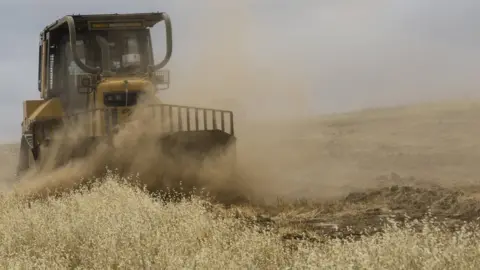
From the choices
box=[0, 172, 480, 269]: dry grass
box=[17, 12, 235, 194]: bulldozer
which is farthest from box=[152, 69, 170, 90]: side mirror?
box=[0, 172, 480, 269]: dry grass

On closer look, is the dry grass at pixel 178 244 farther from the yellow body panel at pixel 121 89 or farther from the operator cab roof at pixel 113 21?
the operator cab roof at pixel 113 21

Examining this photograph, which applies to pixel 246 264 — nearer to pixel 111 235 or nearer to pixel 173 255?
pixel 173 255

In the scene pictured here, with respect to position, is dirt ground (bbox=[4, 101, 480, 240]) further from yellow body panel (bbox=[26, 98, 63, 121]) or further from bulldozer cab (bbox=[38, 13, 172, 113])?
yellow body panel (bbox=[26, 98, 63, 121])

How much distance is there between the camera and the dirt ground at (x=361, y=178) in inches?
404

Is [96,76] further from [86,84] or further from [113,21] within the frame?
[113,21]

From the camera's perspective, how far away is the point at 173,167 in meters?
12.2

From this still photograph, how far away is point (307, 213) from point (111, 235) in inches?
172

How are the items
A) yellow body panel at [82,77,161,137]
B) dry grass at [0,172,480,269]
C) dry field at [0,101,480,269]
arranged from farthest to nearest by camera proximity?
1. yellow body panel at [82,77,161,137]
2. dry field at [0,101,480,269]
3. dry grass at [0,172,480,269]

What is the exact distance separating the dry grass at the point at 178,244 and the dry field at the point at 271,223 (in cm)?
1

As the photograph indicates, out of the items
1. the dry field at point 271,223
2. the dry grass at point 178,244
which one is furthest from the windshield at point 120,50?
the dry grass at point 178,244

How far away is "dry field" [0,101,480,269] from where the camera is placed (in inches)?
243

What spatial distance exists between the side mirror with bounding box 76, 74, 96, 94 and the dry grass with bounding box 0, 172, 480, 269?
14.6ft

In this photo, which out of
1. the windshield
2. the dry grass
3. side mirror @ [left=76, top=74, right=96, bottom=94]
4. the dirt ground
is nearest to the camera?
the dry grass

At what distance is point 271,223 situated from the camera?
10062 mm
